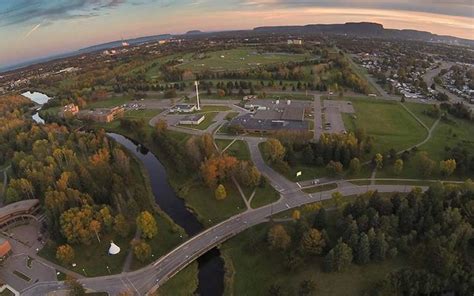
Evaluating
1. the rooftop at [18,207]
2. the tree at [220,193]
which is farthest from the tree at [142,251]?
the rooftop at [18,207]

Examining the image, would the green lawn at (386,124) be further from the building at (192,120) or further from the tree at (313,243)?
the building at (192,120)

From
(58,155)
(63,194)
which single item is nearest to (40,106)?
(58,155)

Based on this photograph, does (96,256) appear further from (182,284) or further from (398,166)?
(398,166)

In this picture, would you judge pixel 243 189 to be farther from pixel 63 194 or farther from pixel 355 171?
pixel 63 194

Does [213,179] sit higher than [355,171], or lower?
higher

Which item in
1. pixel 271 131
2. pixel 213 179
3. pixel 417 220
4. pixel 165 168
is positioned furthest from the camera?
pixel 271 131

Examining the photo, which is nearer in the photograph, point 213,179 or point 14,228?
point 14,228

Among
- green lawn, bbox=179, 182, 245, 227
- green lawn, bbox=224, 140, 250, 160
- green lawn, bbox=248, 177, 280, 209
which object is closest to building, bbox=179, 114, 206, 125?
green lawn, bbox=224, 140, 250, 160

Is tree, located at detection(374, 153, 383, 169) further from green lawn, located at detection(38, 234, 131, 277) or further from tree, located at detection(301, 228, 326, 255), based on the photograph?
green lawn, located at detection(38, 234, 131, 277)
